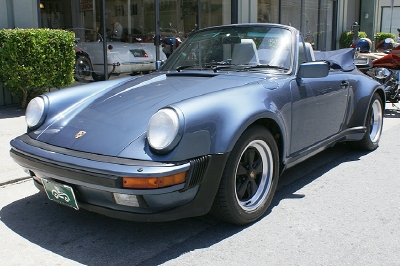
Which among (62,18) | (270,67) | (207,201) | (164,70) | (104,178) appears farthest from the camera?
(62,18)

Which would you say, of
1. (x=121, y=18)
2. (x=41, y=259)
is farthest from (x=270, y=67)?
(x=121, y=18)

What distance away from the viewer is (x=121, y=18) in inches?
420

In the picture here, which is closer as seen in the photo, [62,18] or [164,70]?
[164,70]

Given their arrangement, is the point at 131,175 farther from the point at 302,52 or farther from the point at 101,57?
the point at 101,57

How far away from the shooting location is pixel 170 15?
1155 centimetres

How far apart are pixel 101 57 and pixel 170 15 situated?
2697 millimetres

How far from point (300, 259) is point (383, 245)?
2.10ft

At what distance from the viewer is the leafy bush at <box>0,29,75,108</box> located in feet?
22.4

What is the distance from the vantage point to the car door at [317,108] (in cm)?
374

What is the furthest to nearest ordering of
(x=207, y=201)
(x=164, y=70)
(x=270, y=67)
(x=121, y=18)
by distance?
(x=121, y=18), (x=164, y=70), (x=270, y=67), (x=207, y=201)

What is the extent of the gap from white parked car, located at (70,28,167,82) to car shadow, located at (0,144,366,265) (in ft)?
19.3

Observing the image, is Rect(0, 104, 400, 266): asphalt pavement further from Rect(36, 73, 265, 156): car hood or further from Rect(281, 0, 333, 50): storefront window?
Rect(281, 0, 333, 50): storefront window

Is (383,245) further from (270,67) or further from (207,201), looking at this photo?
(270,67)

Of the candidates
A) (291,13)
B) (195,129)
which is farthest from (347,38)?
(195,129)
